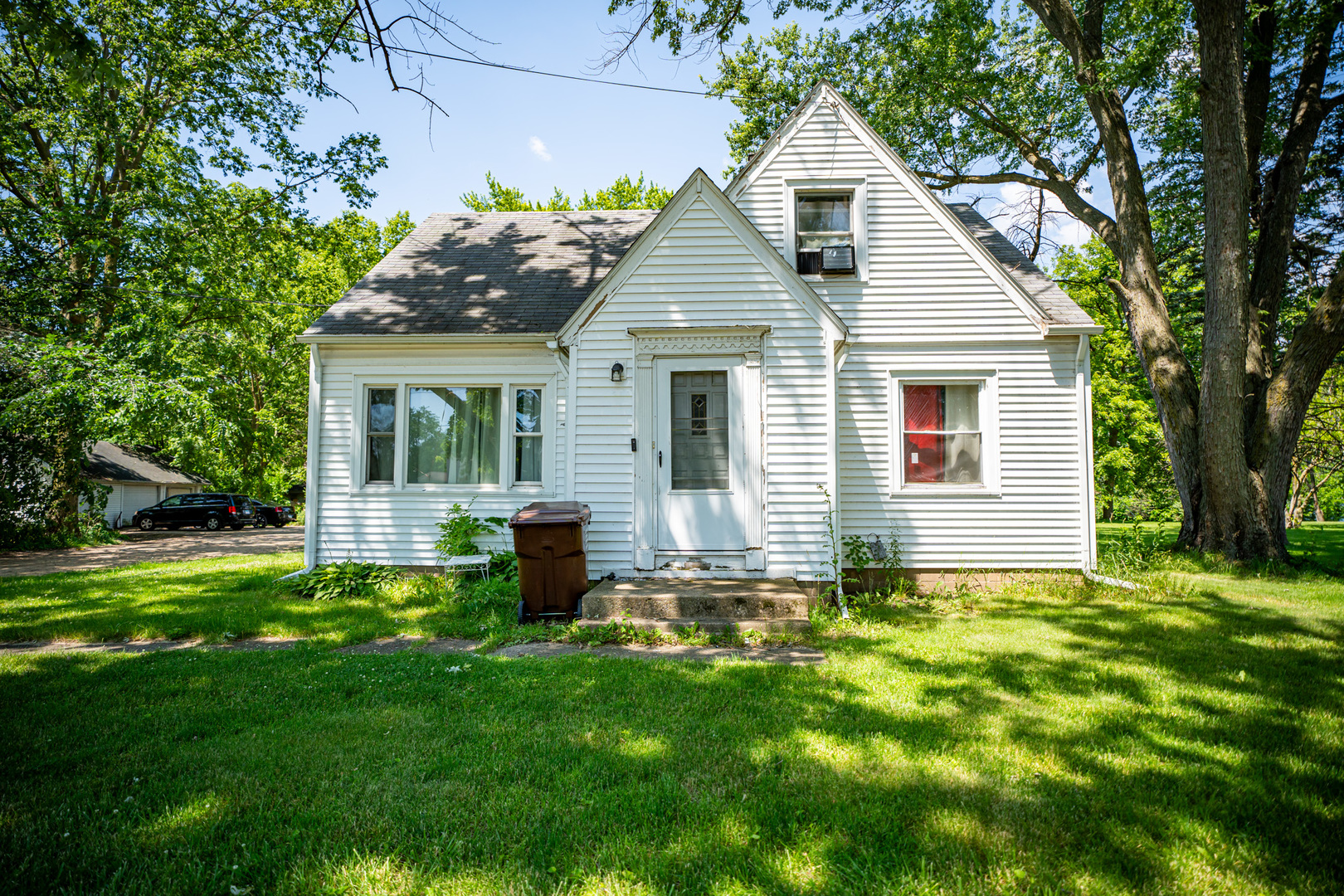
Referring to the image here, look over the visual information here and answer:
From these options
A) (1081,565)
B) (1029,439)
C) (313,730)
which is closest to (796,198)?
(1029,439)

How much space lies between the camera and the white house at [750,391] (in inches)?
290

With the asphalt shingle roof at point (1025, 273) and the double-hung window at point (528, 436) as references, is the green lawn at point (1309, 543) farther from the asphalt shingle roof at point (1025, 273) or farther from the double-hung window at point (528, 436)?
the double-hung window at point (528, 436)

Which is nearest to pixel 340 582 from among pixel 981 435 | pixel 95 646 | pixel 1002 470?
pixel 95 646

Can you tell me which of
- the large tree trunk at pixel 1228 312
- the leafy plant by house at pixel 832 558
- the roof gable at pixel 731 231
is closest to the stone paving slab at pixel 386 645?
the roof gable at pixel 731 231

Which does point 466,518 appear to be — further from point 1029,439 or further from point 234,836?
point 1029,439

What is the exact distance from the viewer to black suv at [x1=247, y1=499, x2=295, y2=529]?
2852 cm

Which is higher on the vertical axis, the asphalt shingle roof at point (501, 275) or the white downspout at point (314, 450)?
the asphalt shingle roof at point (501, 275)

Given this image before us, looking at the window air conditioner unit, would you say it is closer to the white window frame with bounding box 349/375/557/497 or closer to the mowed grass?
the white window frame with bounding box 349/375/557/497

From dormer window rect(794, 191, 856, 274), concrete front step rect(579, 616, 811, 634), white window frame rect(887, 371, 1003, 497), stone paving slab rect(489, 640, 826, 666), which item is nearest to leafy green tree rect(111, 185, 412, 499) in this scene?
stone paving slab rect(489, 640, 826, 666)

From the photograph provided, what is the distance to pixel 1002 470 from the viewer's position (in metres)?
8.81

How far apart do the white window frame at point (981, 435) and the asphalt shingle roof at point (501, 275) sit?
4.60 ft

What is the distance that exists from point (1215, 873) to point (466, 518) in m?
8.29

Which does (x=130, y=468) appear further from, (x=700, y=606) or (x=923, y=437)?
(x=923, y=437)

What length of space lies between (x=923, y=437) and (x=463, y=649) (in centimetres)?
683
